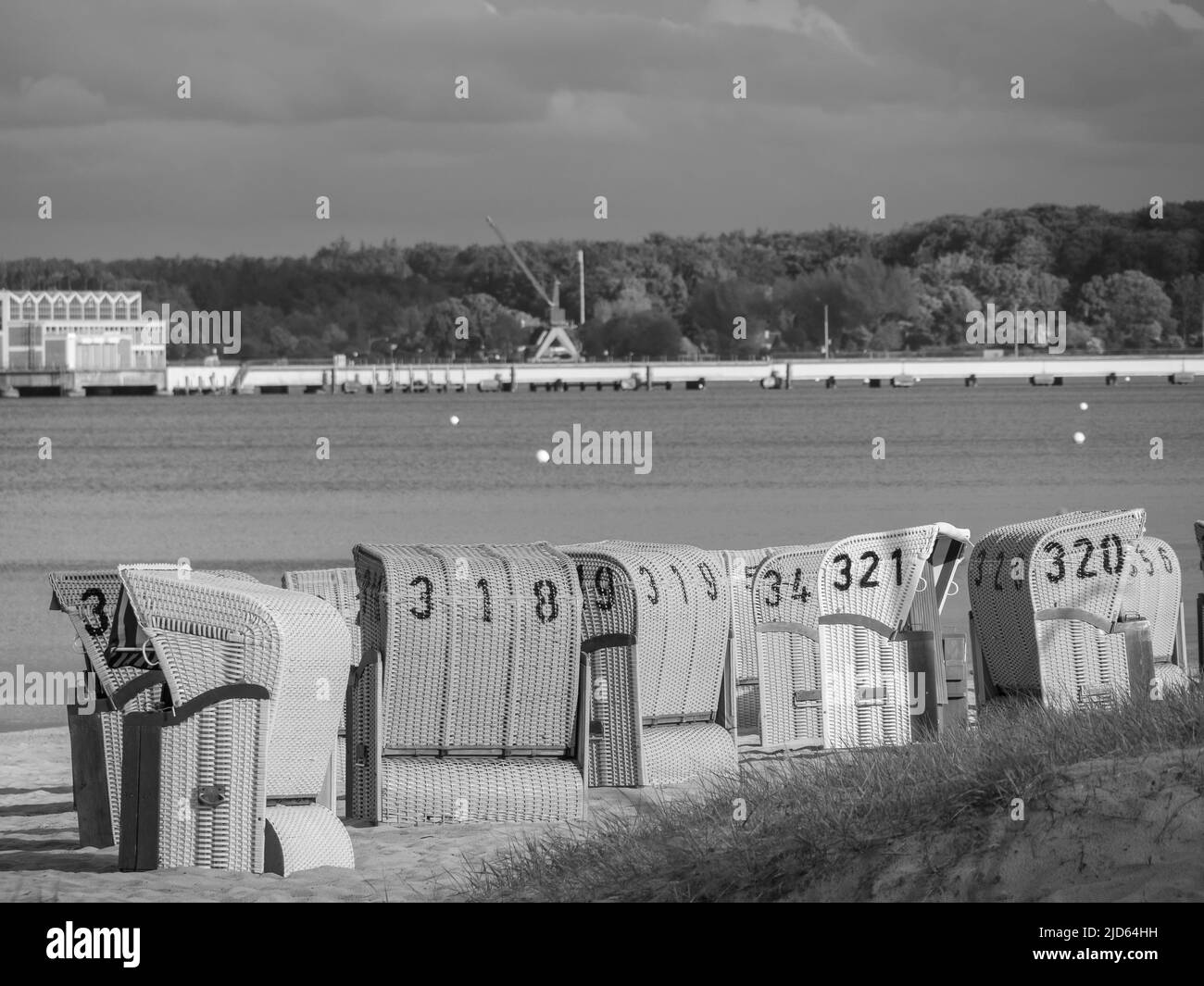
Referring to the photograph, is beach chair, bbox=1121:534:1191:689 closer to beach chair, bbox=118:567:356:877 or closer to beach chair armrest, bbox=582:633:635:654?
beach chair armrest, bbox=582:633:635:654

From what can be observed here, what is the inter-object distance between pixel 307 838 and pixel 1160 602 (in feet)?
18.3

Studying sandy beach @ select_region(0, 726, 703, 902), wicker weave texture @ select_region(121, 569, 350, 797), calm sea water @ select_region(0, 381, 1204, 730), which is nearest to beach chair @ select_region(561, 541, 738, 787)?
sandy beach @ select_region(0, 726, 703, 902)

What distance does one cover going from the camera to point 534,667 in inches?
328

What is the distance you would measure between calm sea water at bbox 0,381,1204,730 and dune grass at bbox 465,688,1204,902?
9.29 metres

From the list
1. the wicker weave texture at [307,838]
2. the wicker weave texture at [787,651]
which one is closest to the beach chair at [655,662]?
the wicker weave texture at [787,651]

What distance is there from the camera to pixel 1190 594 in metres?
23.7

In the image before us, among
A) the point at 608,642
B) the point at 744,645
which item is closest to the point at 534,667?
the point at 608,642

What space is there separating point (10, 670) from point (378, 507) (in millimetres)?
32888

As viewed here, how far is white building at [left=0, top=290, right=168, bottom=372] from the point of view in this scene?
16662cm

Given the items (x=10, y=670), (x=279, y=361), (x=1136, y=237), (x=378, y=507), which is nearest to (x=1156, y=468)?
(x=378, y=507)

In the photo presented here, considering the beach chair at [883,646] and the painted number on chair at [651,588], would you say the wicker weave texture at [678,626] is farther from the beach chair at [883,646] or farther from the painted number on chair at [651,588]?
the beach chair at [883,646]

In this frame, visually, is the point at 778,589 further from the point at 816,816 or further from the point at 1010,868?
the point at 1010,868

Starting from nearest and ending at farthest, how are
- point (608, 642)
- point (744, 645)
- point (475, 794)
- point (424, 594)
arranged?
1. point (424, 594)
2. point (475, 794)
3. point (608, 642)
4. point (744, 645)
